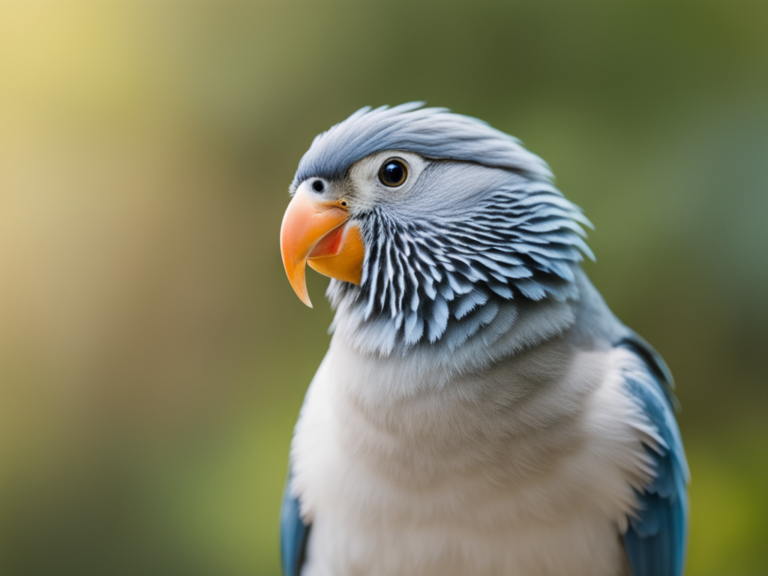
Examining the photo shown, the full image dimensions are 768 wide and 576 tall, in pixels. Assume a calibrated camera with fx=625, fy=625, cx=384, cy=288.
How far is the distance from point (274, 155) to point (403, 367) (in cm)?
145

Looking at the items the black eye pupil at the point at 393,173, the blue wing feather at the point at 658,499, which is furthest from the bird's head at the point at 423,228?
the blue wing feather at the point at 658,499

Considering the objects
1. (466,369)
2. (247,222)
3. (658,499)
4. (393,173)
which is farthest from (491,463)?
(247,222)

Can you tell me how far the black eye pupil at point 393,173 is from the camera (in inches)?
45.1

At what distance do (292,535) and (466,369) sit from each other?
621mm

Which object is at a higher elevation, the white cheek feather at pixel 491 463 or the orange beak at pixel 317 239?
the orange beak at pixel 317 239

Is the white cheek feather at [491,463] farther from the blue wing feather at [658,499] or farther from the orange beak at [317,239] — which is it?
the orange beak at [317,239]

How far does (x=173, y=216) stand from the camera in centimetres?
243

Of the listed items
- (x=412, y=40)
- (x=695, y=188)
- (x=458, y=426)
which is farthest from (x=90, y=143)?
(x=695, y=188)

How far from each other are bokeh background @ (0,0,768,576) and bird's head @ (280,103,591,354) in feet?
3.73

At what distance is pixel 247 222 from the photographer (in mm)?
2395

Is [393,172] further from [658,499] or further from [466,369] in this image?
[658,499]

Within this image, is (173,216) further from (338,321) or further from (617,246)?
(617,246)

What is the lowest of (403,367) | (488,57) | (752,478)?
(752,478)

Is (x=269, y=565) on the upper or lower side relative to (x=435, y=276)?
lower
